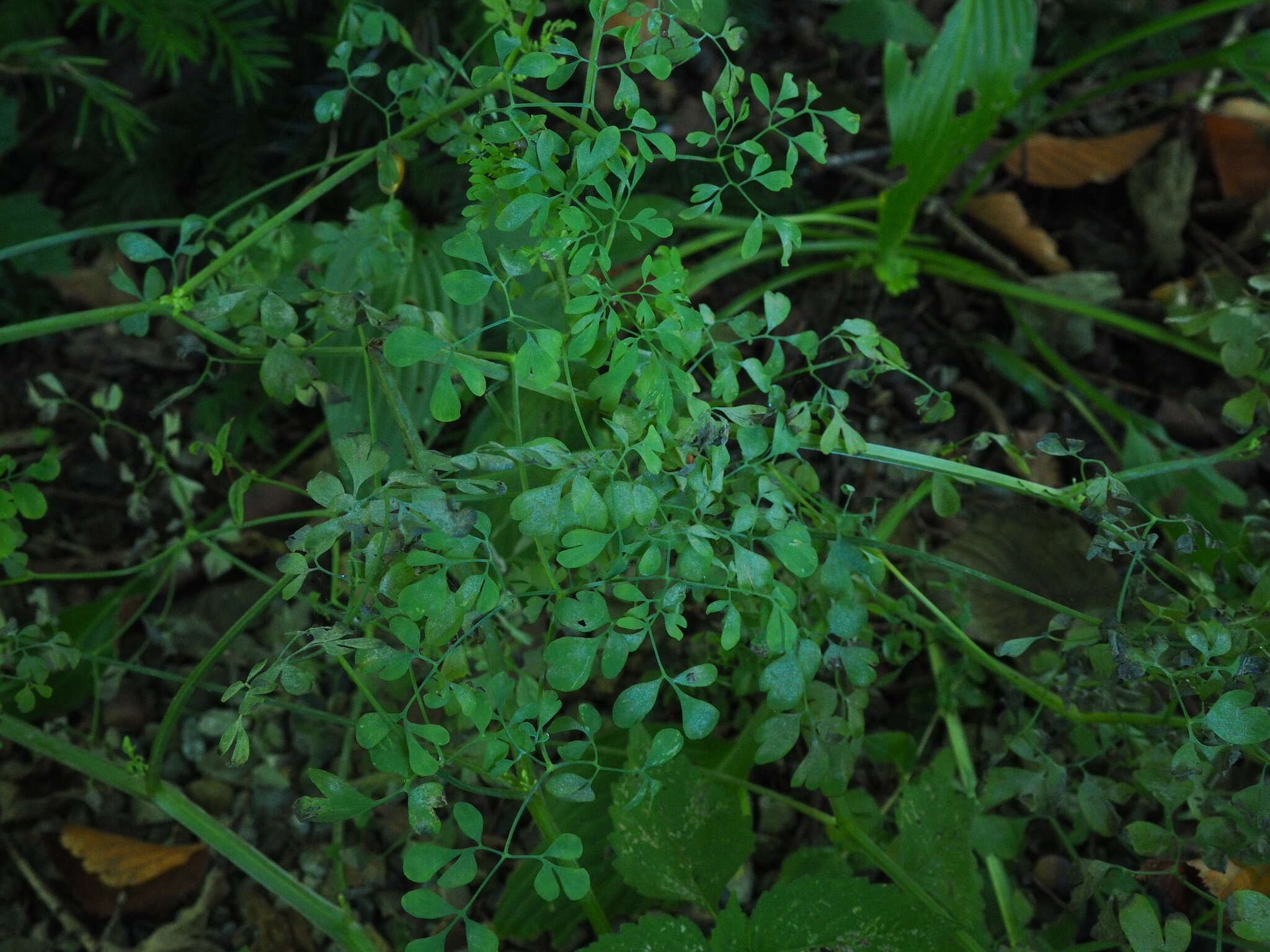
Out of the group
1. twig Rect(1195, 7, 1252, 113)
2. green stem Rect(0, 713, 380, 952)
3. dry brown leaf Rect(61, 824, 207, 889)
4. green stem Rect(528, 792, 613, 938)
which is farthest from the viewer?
twig Rect(1195, 7, 1252, 113)

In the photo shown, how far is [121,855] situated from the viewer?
3.92ft

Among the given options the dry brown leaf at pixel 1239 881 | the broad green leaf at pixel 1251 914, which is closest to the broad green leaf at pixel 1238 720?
the broad green leaf at pixel 1251 914

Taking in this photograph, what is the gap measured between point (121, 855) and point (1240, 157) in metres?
1.80

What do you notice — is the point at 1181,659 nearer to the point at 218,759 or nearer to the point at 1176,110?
the point at 218,759

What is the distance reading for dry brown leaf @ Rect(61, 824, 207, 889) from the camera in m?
1.17

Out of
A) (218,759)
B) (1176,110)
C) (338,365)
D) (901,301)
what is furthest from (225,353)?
(1176,110)

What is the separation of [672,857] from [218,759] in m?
0.63

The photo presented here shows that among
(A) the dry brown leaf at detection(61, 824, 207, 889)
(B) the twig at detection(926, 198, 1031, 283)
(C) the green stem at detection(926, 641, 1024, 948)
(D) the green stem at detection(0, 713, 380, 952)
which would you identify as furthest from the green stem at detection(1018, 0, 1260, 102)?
(A) the dry brown leaf at detection(61, 824, 207, 889)

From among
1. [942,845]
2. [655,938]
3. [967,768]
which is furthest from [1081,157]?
[655,938]

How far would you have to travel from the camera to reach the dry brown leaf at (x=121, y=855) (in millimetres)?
1173

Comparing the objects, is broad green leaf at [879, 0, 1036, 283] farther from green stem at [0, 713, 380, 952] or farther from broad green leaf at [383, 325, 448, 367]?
green stem at [0, 713, 380, 952]

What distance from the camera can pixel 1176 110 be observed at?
1665mm

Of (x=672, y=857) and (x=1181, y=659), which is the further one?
(x=672, y=857)

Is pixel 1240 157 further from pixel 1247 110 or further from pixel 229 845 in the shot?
pixel 229 845
